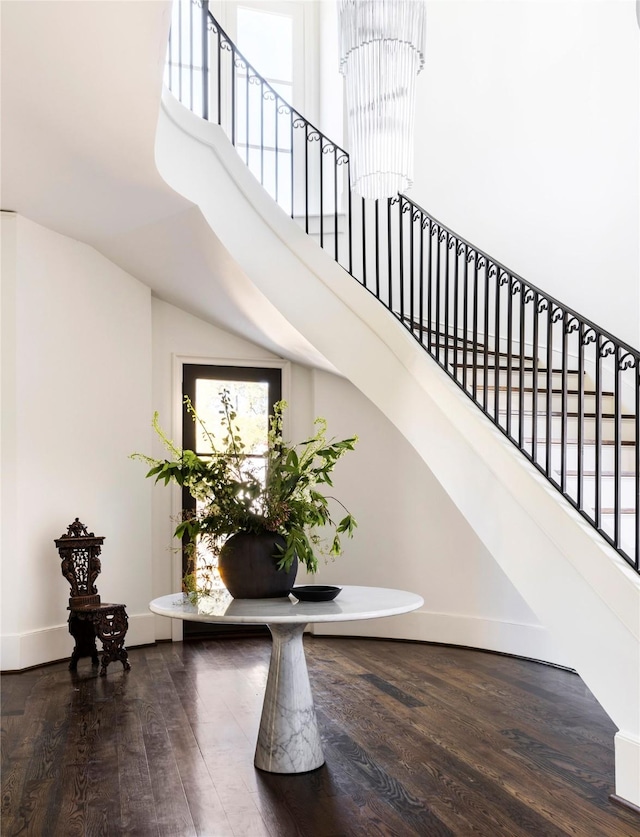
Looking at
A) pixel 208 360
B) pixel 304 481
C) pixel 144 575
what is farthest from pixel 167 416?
pixel 304 481

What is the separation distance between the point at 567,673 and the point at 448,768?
1889 mm

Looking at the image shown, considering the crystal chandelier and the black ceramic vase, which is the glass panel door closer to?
the black ceramic vase

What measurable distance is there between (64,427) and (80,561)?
94cm

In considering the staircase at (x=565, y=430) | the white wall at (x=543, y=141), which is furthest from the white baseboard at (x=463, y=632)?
the white wall at (x=543, y=141)

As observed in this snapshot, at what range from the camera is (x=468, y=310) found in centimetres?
643

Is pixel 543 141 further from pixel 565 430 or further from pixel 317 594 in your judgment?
pixel 317 594

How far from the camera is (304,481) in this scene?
3188mm

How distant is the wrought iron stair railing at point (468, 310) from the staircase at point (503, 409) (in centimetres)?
2

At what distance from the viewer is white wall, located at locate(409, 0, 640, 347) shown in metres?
5.53

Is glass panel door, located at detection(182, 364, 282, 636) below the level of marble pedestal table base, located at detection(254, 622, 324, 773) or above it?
above

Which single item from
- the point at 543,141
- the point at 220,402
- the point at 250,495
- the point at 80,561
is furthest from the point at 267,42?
the point at 250,495

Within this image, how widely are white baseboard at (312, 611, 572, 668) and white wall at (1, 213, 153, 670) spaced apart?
5.51 ft

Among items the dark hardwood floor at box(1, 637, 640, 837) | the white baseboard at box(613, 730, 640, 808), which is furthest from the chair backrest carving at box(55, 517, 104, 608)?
the white baseboard at box(613, 730, 640, 808)

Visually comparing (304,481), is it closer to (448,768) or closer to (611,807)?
(448,768)
